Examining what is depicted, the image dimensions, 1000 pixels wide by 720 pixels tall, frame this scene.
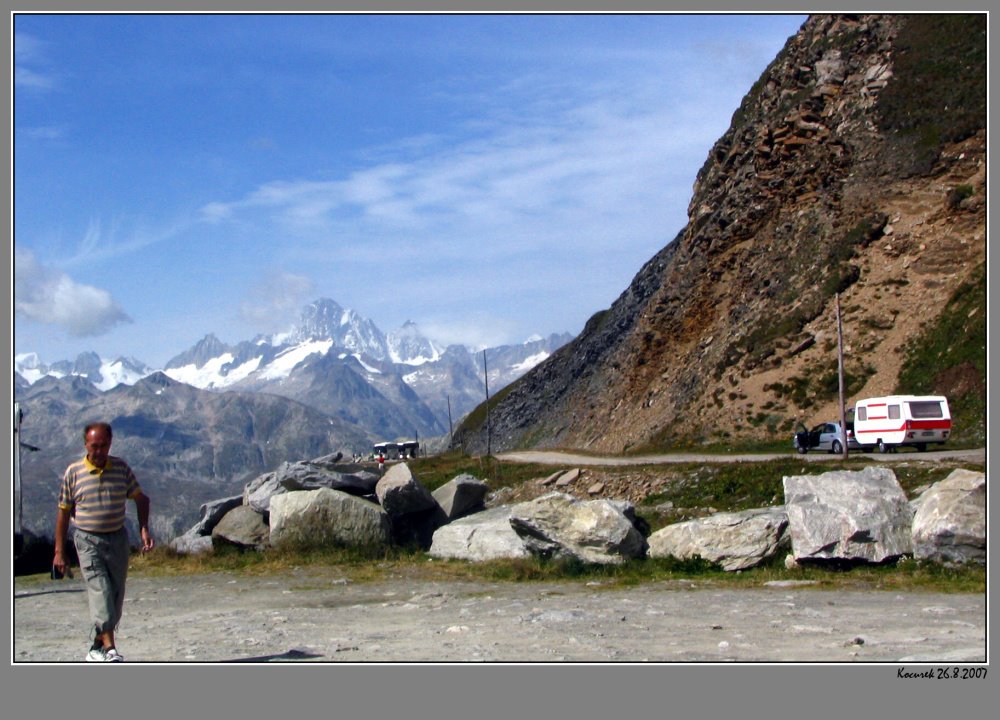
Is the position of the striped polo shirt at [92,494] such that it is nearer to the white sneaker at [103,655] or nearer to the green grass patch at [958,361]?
the white sneaker at [103,655]

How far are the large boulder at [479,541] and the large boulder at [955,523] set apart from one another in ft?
24.7

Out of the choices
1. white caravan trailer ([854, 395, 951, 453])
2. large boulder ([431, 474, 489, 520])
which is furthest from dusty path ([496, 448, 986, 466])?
large boulder ([431, 474, 489, 520])

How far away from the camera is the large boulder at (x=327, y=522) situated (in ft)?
77.6

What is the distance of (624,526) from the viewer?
19.7 metres

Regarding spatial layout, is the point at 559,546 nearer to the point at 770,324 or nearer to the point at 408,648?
the point at 408,648

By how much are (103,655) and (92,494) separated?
1697 millimetres

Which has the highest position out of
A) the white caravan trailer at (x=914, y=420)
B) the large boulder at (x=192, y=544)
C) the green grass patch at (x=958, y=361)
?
the green grass patch at (x=958, y=361)

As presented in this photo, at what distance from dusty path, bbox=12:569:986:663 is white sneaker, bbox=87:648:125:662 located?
1.57ft

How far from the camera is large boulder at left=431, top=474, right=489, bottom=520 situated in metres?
26.5

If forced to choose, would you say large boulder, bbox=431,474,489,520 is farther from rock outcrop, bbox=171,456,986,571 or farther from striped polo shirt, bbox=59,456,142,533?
striped polo shirt, bbox=59,456,142,533

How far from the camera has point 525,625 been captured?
516 inches

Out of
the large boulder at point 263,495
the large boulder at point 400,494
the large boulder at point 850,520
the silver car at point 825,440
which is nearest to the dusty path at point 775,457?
the silver car at point 825,440

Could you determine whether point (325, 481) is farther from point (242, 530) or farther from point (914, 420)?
point (914, 420)

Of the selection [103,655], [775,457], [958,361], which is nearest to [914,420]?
[775,457]
